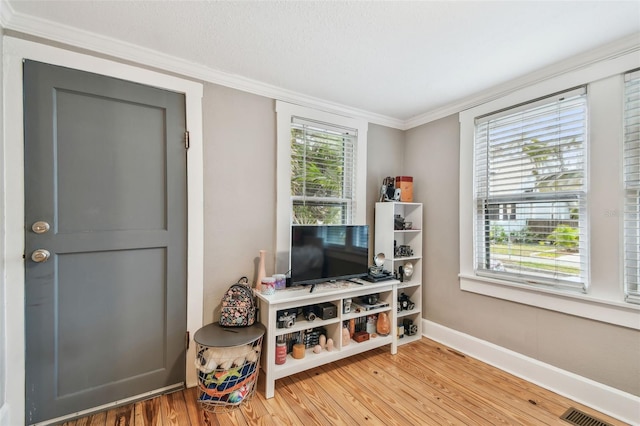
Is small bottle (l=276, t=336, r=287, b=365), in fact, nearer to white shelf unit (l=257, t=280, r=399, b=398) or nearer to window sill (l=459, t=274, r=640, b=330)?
white shelf unit (l=257, t=280, r=399, b=398)

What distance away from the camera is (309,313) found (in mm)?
2246

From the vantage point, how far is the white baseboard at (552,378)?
1.70 metres

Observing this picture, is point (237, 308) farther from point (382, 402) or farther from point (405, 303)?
point (405, 303)

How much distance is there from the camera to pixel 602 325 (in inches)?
71.4

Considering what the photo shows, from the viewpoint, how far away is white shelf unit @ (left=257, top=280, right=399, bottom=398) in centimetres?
195

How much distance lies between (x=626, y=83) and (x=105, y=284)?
3.60m

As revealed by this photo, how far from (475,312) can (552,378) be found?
25.8 inches

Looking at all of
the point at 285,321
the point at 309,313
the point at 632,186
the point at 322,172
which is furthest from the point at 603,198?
the point at 285,321

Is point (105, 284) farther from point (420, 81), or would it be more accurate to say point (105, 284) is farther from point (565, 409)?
point (565, 409)

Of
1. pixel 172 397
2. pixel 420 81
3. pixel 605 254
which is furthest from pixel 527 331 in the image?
pixel 172 397

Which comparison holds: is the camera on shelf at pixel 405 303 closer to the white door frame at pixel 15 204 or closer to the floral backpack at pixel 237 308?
the floral backpack at pixel 237 308

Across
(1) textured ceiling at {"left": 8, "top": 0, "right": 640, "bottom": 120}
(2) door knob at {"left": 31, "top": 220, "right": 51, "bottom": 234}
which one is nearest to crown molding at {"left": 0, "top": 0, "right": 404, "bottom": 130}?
(1) textured ceiling at {"left": 8, "top": 0, "right": 640, "bottom": 120}

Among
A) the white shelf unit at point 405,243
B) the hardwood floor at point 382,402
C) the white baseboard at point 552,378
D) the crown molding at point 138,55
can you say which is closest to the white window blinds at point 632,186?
the white baseboard at point 552,378

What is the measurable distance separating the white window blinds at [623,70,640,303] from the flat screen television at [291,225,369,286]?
1739 millimetres
